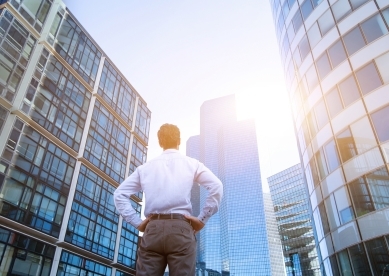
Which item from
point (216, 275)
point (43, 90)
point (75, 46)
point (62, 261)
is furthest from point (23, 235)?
point (216, 275)

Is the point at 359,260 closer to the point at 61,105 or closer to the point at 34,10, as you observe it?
the point at 61,105

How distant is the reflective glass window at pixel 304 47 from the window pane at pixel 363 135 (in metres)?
6.59

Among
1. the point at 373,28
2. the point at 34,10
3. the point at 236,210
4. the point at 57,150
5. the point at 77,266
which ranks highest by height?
the point at 236,210

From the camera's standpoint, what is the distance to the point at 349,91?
17.0 meters

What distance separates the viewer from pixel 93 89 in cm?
3203

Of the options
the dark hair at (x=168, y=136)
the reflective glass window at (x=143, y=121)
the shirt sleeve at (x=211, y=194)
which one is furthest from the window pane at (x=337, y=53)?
the reflective glass window at (x=143, y=121)

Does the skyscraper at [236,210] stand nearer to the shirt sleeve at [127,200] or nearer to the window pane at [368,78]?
the window pane at [368,78]

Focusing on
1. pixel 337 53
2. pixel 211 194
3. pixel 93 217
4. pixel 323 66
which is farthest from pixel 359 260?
pixel 93 217

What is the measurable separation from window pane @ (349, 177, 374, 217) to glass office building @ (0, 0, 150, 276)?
1909 cm

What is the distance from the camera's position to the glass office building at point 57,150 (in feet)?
71.1

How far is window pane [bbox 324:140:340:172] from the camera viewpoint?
17030mm

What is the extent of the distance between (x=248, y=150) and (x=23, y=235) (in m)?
155

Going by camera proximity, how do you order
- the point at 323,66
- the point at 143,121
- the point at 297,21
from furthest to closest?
the point at 143,121 < the point at 297,21 < the point at 323,66

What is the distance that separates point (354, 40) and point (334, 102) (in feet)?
10.7
